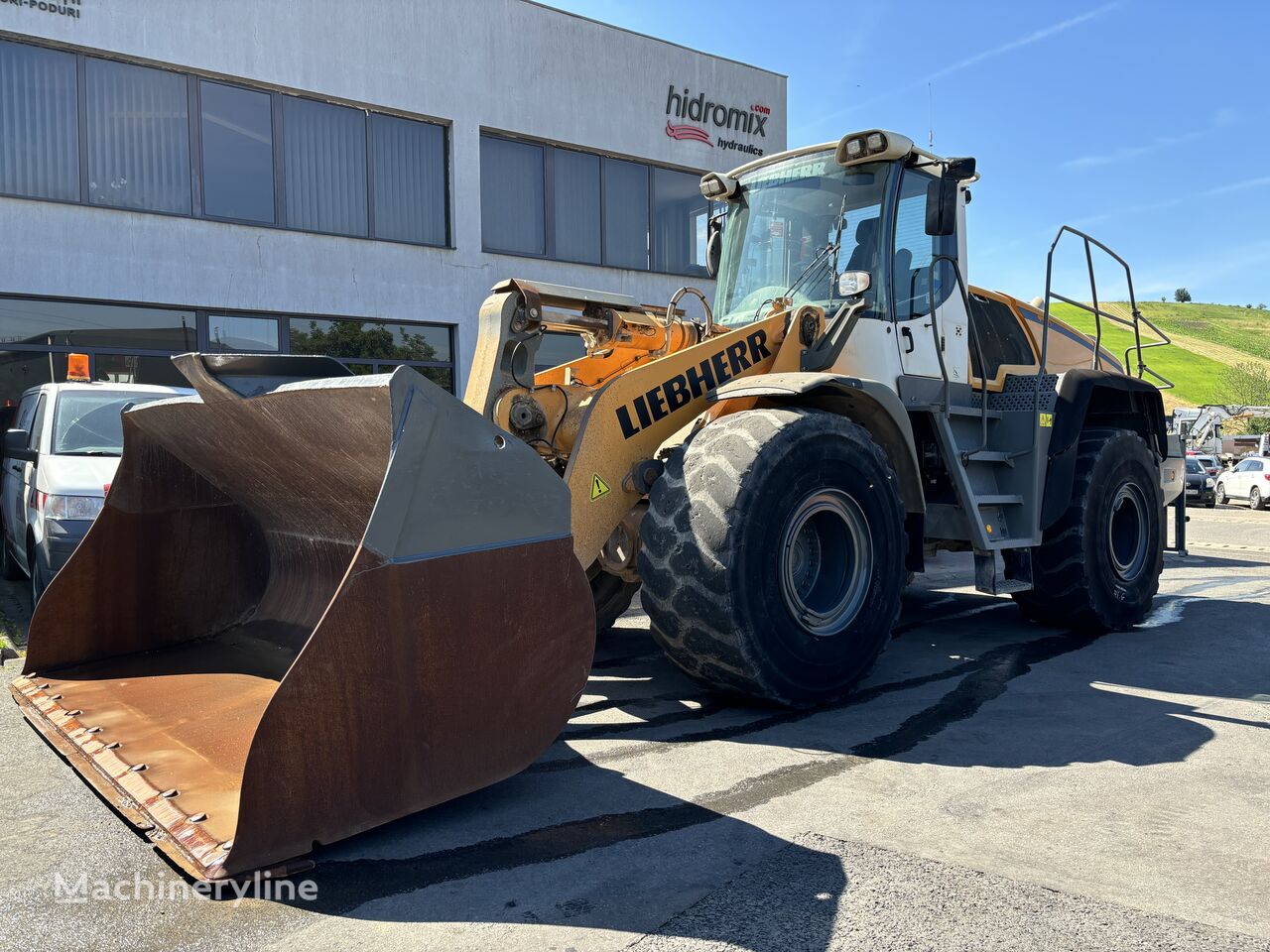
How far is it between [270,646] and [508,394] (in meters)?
1.70

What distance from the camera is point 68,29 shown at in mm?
12391

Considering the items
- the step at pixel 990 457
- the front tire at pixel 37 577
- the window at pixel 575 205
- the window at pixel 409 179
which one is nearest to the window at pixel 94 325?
the window at pixel 409 179

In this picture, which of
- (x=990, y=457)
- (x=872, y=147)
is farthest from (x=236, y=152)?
(x=990, y=457)

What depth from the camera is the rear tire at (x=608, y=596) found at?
657 cm

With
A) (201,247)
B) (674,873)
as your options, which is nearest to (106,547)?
(674,873)

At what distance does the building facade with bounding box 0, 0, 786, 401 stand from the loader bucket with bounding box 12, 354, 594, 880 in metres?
9.12

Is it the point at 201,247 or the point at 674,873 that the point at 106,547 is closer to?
the point at 674,873

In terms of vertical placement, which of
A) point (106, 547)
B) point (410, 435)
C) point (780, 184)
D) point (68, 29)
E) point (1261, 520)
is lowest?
point (1261, 520)

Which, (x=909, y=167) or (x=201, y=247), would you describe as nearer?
(x=909, y=167)

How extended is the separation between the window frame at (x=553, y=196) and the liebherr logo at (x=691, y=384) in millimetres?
11033

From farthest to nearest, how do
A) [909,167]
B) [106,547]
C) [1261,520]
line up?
[1261,520] → [909,167] → [106,547]

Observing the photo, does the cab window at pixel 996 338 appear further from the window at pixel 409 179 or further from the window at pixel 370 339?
the window at pixel 409 179

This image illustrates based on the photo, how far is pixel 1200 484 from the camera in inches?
1105
